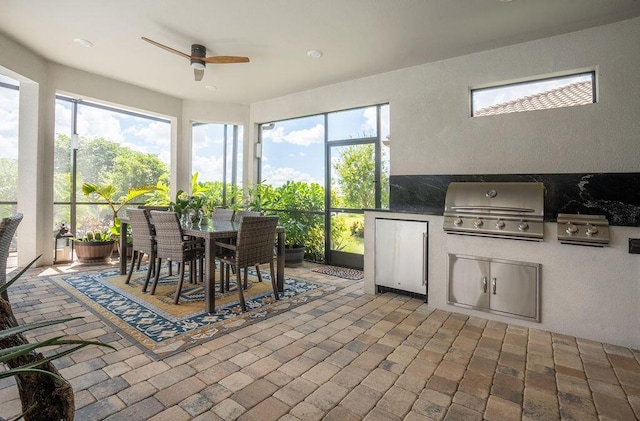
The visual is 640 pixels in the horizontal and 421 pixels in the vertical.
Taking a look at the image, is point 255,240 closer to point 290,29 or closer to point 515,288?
point 290,29

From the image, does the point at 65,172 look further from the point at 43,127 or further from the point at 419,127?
the point at 419,127

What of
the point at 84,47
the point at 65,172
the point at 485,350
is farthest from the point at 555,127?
the point at 65,172

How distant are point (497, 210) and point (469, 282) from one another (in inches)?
29.3

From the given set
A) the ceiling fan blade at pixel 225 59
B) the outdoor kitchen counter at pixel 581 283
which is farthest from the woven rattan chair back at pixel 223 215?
the outdoor kitchen counter at pixel 581 283

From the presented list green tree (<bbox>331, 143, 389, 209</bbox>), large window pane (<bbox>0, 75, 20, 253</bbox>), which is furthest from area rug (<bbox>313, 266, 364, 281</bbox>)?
large window pane (<bbox>0, 75, 20, 253</bbox>)

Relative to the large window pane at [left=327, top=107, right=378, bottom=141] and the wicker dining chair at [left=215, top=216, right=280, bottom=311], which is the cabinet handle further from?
the large window pane at [left=327, top=107, right=378, bottom=141]

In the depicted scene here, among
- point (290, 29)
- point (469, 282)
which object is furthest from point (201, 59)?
point (469, 282)

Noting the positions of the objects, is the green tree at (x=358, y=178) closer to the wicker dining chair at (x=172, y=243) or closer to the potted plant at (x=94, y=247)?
the wicker dining chair at (x=172, y=243)

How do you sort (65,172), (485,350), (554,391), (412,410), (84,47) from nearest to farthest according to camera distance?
(412,410), (554,391), (485,350), (84,47), (65,172)

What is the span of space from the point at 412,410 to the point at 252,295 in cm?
229

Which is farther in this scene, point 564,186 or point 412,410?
point 564,186

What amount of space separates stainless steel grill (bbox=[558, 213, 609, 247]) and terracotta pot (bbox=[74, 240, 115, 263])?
19.4 feet

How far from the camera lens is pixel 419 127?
4266 mm

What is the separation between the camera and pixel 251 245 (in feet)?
10.7
